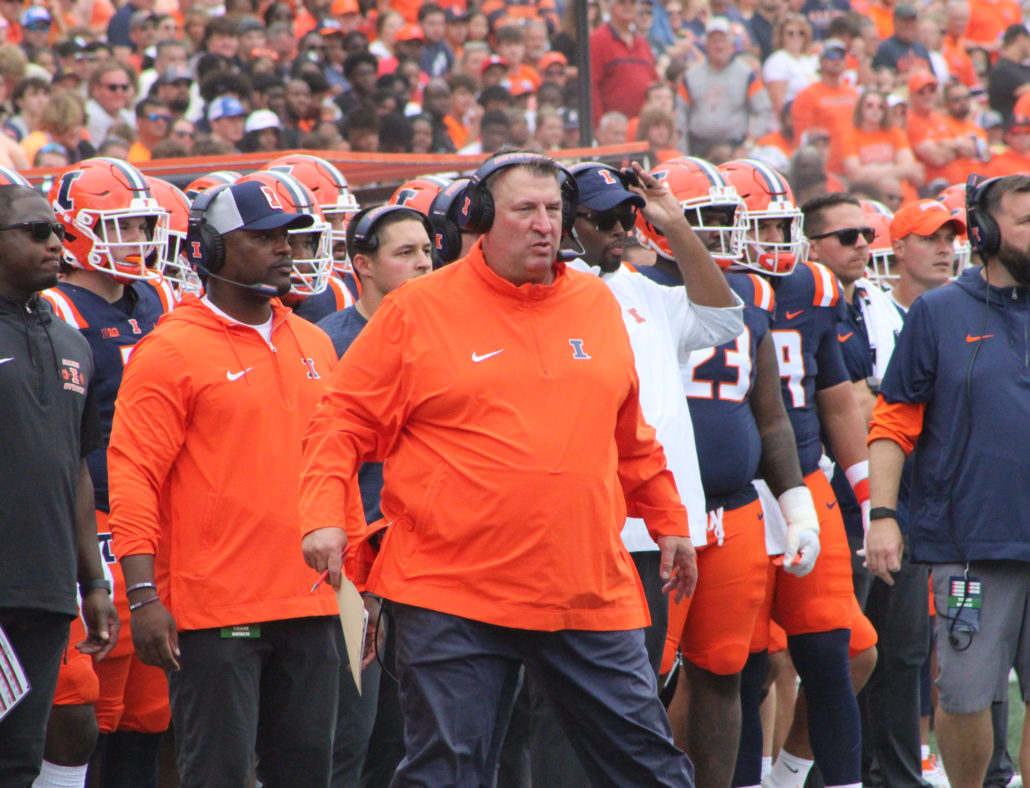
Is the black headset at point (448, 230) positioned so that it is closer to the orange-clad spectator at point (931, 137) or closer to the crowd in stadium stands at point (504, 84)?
the crowd in stadium stands at point (504, 84)

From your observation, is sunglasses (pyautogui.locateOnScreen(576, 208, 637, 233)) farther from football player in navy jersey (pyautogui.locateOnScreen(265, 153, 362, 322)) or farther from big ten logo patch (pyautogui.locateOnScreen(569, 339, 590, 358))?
football player in navy jersey (pyautogui.locateOnScreen(265, 153, 362, 322))

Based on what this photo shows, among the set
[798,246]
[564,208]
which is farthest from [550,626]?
[798,246]

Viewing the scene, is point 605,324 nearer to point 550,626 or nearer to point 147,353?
point 550,626

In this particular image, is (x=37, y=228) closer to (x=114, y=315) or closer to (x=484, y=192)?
(x=114, y=315)

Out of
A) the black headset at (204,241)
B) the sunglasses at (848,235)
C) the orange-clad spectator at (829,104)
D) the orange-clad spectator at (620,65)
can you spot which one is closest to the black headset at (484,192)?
the black headset at (204,241)

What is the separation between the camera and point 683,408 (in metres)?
4.84

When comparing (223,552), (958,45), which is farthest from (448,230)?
(958,45)

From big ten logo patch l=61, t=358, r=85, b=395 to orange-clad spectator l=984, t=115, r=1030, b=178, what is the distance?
10.9m

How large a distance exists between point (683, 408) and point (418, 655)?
61.1 inches

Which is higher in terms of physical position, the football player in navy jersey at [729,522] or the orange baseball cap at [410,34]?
the orange baseball cap at [410,34]

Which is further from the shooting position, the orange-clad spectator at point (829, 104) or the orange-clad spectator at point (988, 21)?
the orange-clad spectator at point (988, 21)

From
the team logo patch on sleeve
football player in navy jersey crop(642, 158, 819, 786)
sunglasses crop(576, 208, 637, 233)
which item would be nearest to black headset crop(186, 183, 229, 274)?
the team logo patch on sleeve

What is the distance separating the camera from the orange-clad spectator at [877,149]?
1305cm

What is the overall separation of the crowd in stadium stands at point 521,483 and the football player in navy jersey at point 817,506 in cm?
1
